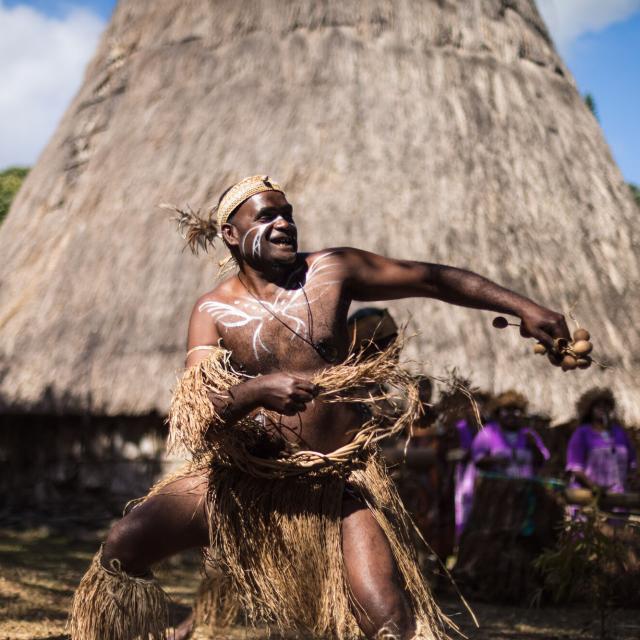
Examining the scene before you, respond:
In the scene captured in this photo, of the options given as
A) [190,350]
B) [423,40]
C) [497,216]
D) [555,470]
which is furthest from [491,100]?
[190,350]

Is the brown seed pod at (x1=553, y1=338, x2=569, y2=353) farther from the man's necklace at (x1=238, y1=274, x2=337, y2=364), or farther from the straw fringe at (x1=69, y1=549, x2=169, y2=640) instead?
the straw fringe at (x1=69, y1=549, x2=169, y2=640)

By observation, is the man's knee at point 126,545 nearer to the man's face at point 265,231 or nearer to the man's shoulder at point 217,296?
the man's shoulder at point 217,296

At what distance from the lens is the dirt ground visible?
4.35 m

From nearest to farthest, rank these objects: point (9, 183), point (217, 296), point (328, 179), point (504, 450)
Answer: point (217, 296) < point (504, 450) < point (328, 179) < point (9, 183)

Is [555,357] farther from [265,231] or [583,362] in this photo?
[265,231]

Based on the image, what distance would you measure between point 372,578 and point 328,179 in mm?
6215

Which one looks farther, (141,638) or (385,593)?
(141,638)

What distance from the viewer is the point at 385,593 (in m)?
2.41

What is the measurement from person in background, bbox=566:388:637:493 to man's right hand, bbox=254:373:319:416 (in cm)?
364

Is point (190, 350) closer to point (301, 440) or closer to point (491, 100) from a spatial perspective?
point (301, 440)

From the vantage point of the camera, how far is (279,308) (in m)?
2.80

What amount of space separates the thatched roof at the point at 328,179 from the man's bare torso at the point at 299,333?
4.33 m

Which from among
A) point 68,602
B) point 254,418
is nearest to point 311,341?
point 254,418

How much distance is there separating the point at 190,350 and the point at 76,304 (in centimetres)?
584
